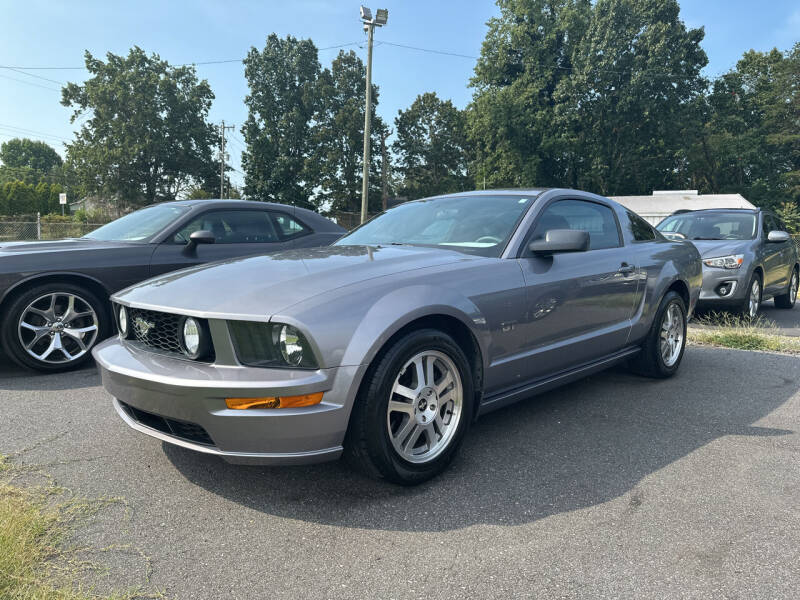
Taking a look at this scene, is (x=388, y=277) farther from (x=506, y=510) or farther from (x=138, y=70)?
(x=138, y=70)

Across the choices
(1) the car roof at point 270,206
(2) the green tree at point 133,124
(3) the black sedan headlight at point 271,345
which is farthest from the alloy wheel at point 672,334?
(2) the green tree at point 133,124

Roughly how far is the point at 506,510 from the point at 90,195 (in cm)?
5177

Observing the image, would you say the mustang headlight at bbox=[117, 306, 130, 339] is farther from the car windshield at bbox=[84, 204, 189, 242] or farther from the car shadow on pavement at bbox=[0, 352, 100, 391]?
the car windshield at bbox=[84, 204, 189, 242]

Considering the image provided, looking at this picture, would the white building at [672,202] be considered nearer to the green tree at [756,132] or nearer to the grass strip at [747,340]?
the green tree at [756,132]

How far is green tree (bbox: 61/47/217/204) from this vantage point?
44.4 m

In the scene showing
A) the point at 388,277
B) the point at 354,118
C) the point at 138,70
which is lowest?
the point at 388,277

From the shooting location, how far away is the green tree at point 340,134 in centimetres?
4422

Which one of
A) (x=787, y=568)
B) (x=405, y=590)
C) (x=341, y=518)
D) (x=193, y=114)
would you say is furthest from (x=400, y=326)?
(x=193, y=114)

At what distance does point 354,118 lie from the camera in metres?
43.8


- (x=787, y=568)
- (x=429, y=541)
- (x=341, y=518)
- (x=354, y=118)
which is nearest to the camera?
(x=787, y=568)

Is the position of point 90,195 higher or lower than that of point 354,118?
lower

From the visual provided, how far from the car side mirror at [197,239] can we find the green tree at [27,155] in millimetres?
118727

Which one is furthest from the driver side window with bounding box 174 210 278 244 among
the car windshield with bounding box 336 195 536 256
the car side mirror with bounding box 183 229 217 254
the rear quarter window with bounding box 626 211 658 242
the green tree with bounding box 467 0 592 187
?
the green tree with bounding box 467 0 592 187

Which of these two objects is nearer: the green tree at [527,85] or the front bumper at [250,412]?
the front bumper at [250,412]
